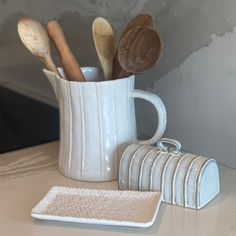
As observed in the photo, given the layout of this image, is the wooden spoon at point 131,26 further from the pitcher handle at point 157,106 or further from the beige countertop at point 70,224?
the beige countertop at point 70,224

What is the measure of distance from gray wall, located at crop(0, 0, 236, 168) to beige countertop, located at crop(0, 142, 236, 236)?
84mm

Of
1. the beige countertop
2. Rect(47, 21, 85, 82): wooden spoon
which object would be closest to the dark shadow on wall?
the beige countertop

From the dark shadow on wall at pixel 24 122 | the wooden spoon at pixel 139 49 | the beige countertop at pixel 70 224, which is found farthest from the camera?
the dark shadow on wall at pixel 24 122

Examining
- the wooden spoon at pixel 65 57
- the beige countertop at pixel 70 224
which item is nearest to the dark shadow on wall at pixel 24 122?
the beige countertop at pixel 70 224

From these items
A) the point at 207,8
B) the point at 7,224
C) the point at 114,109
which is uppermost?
the point at 207,8

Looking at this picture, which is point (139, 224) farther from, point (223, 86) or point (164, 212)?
point (223, 86)

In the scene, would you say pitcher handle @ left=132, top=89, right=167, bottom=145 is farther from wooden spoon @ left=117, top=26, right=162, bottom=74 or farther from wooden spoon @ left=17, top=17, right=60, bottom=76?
wooden spoon @ left=17, top=17, right=60, bottom=76

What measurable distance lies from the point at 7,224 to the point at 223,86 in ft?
1.47

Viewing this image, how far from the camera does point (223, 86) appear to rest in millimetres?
987

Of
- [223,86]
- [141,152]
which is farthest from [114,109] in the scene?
[223,86]

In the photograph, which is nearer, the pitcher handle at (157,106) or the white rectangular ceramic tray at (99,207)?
the white rectangular ceramic tray at (99,207)

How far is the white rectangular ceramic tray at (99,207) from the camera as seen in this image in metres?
0.81

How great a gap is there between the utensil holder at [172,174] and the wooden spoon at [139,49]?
14cm

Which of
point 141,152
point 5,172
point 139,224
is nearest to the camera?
point 139,224
